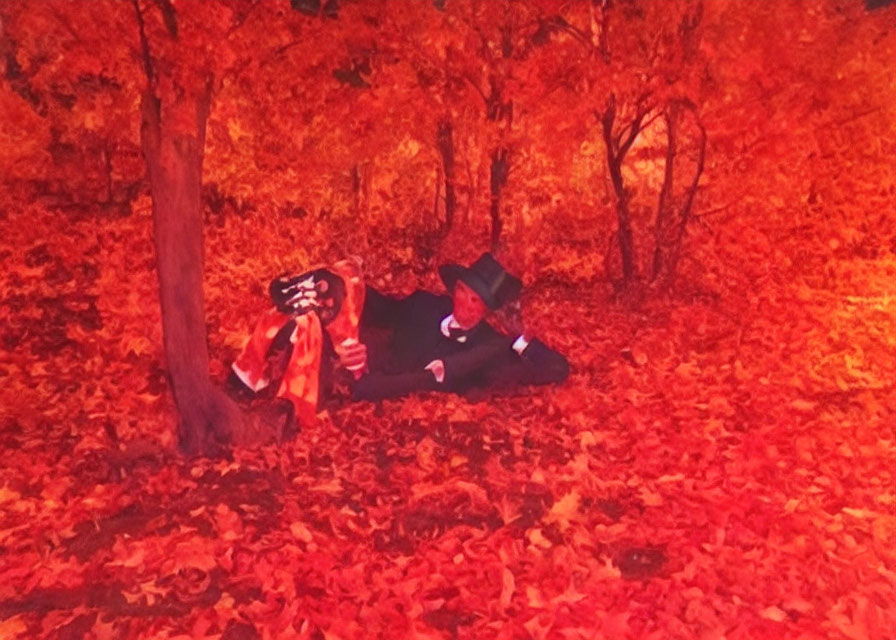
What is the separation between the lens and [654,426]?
7344 millimetres

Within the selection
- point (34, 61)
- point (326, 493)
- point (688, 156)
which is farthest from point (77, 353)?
point (688, 156)

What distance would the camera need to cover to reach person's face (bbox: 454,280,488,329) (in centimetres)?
768

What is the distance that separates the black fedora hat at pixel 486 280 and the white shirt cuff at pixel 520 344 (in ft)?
1.39

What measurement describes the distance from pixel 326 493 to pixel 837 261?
35.9 ft

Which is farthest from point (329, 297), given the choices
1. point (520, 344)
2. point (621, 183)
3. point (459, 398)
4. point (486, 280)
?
point (621, 183)

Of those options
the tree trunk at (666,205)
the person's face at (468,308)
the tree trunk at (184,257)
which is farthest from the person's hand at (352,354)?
the tree trunk at (666,205)

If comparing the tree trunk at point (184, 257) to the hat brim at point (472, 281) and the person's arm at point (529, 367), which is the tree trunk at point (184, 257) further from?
the person's arm at point (529, 367)

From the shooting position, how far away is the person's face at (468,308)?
302 inches

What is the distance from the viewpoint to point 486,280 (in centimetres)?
769

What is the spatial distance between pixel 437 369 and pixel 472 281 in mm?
1029

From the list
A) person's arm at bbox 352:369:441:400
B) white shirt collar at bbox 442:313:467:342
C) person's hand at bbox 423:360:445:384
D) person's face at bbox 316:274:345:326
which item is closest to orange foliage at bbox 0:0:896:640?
person's arm at bbox 352:369:441:400

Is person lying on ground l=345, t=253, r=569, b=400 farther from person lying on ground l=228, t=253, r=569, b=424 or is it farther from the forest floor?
the forest floor

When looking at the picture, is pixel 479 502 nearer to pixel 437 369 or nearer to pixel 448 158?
pixel 437 369

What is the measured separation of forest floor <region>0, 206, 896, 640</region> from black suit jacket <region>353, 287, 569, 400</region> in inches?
8.9
